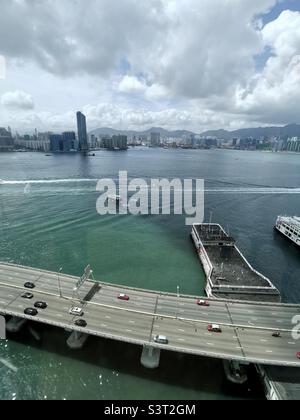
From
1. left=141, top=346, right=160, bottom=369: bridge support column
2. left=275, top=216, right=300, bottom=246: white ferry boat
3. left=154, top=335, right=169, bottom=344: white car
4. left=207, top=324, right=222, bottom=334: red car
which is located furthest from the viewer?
left=275, top=216, right=300, bottom=246: white ferry boat

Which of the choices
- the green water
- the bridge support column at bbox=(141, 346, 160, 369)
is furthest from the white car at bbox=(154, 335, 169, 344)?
the green water

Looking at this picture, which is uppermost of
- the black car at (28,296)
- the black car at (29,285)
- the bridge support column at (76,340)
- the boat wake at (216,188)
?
the boat wake at (216,188)

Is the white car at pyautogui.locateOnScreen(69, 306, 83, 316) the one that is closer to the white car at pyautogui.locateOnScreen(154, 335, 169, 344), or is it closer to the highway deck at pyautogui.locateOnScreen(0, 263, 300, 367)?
the highway deck at pyautogui.locateOnScreen(0, 263, 300, 367)

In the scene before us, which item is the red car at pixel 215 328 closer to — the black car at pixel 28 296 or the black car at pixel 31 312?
the black car at pixel 31 312

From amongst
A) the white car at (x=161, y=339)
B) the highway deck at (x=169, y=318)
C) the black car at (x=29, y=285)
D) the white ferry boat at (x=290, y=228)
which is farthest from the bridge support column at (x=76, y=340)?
the white ferry boat at (x=290, y=228)
